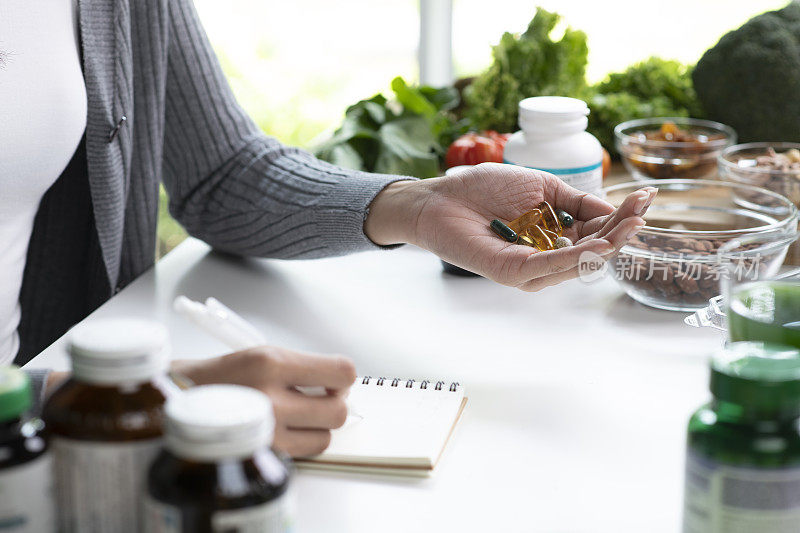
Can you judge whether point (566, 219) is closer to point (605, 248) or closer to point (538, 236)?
point (538, 236)

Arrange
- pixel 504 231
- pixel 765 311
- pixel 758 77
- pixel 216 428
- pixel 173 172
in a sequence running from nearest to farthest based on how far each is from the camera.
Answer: pixel 216 428 → pixel 765 311 → pixel 504 231 → pixel 173 172 → pixel 758 77

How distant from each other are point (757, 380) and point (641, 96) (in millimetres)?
1437

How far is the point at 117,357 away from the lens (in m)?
0.48

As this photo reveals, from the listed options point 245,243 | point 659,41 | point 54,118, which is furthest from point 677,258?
point 659,41

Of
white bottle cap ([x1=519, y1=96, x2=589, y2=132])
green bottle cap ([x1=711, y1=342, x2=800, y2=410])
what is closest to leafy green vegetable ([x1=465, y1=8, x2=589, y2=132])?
white bottle cap ([x1=519, y1=96, x2=589, y2=132])

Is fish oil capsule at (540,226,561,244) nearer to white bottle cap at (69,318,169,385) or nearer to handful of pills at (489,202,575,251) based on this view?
handful of pills at (489,202,575,251)

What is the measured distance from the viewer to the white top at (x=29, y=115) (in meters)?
1.08

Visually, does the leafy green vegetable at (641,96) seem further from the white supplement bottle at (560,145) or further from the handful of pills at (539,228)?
the handful of pills at (539,228)

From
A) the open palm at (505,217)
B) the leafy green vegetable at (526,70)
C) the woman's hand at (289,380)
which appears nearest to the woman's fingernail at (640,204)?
the open palm at (505,217)

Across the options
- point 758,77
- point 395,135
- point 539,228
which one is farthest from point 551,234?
point 758,77

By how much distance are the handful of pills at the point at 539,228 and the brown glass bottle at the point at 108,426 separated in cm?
62

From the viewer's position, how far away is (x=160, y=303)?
1.17m

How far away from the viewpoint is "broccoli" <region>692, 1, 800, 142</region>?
1.68m

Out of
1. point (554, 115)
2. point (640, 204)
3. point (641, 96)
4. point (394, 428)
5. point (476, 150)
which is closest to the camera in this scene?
point (394, 428)
